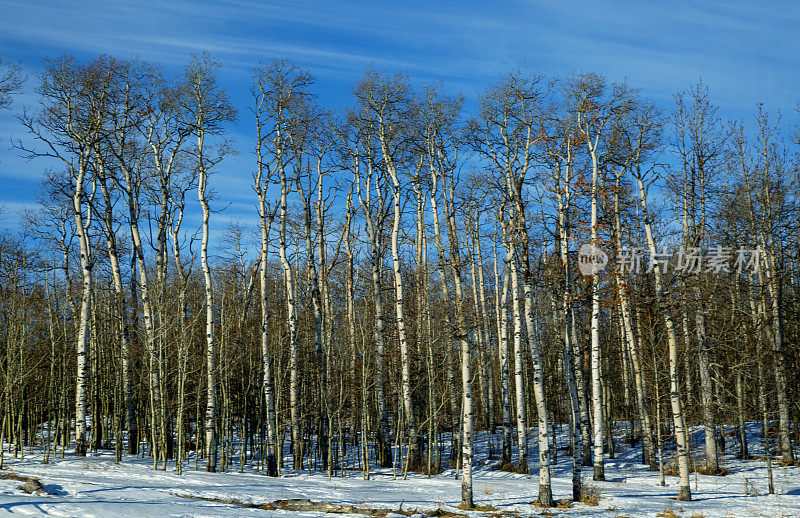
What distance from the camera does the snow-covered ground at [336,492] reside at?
439 inches

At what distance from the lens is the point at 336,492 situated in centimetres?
1516

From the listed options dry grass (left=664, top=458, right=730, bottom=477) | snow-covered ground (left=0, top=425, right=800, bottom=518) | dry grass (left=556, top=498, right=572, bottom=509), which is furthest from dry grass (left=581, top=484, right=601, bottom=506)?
dry grass (left=664, top=458, right=730, bottom=477)

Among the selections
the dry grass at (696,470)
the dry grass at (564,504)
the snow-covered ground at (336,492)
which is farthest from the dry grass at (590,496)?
the dry grass at (696,470)

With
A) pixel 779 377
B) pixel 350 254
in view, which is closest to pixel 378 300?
pixel 350 254

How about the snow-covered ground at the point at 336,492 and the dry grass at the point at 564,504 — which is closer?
the snow-covered ground at the point at 336,492

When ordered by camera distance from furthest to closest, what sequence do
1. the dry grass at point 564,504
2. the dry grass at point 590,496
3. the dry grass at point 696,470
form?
the dry grass at point 696,470 < the dry grass at point 590,496 < the dry grass at point 564,504

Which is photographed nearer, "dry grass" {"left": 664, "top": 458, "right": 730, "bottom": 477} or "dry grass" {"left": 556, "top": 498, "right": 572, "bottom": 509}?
"dry grass" {"left": 556, "top": 498, "right": 572, "bottom": 509}

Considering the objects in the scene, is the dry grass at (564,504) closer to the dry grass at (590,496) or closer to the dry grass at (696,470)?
the dry grass at (590,496)

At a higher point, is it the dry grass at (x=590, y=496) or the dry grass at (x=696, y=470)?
the dry grass at (x=590, y=496)

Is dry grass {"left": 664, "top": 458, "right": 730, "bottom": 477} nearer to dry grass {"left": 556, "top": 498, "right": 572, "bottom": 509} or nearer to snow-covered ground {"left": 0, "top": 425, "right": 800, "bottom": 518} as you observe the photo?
snow-covered ground {"left": 0, "top": 425, "right": 800, "bottom": 518}

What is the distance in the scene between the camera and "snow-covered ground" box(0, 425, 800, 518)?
1114 cm

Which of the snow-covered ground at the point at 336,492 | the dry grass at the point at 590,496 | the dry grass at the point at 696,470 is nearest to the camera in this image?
the snow-covered ground at the point at 336,492

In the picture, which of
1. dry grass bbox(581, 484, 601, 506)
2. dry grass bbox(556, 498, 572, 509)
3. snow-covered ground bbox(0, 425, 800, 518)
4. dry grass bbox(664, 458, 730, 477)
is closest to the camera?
snow-covered ground bbox(0, 425, 800, 518)

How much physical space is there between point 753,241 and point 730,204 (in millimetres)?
1885
